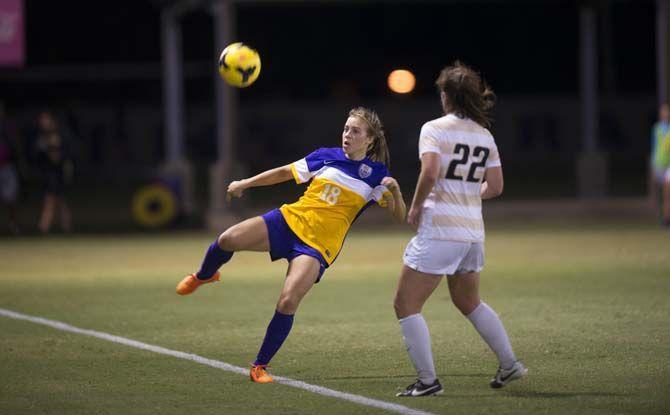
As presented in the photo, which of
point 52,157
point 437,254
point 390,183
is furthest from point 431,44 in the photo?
point 437,254

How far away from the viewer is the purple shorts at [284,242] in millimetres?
8734

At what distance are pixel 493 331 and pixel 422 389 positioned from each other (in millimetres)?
597

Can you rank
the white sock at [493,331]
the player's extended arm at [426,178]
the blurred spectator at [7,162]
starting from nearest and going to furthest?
the player's extended arm at [426,178] → the white sock at [493,331] → the blurred spectator at [7,162]

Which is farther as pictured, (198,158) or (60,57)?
(60,57)

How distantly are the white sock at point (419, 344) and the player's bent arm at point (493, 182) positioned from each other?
36.9 inches

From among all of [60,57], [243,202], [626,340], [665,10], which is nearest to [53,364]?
[626,340]

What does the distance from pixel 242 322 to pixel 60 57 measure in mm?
36664

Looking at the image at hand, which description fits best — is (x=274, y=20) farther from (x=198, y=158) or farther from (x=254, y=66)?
(x=254, y=66)

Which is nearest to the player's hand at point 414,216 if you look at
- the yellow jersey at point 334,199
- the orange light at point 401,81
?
the yellow jersey at point 334,199

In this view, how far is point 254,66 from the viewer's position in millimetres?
10367

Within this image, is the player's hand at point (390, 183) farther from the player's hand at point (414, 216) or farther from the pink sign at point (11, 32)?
the pink sign at point (11, 32)

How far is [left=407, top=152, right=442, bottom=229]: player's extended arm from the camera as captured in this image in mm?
7422

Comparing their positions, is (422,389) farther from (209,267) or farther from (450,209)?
(209,267)

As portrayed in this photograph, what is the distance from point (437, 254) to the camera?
7594 millimetres
